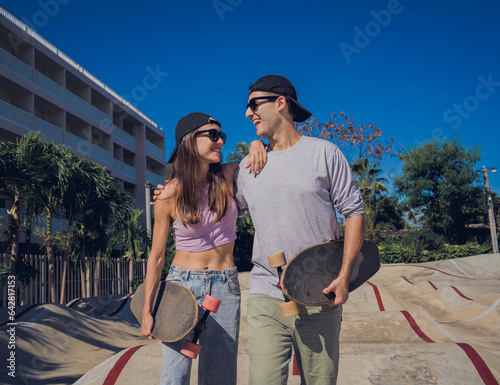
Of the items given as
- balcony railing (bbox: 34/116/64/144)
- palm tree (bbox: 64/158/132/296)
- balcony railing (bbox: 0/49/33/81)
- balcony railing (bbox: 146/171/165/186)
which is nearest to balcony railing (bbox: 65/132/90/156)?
balcony railing (bbox: 34/116/64/144)

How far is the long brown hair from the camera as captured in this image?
2527mm

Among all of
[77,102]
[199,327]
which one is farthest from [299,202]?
[77,102]

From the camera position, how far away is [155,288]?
8.16ft

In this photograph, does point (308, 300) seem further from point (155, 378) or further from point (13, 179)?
point (13, 179)

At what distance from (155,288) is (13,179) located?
9.74 m

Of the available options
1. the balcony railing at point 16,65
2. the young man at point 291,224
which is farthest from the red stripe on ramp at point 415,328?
the balcony railing at point 16,65

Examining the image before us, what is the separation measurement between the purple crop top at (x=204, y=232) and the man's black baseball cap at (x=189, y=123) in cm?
41

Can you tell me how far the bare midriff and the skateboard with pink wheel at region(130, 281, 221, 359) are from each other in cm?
15

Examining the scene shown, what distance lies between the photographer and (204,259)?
100 inches

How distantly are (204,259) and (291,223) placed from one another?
571 millimetres

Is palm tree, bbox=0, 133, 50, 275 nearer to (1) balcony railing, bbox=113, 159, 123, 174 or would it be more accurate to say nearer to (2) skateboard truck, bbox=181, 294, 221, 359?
(2) skateboard truck, bbox=181, 294, 221, 359

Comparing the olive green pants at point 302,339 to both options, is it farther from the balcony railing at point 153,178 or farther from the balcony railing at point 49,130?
the balcony railing at point 153,178

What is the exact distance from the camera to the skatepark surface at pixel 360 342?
4094 mm

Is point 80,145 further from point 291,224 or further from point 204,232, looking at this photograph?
point 291,224
